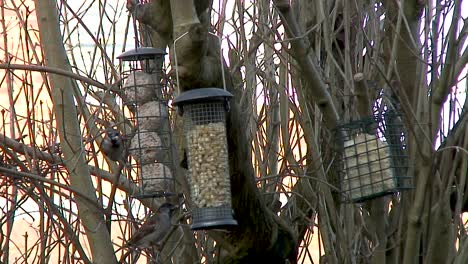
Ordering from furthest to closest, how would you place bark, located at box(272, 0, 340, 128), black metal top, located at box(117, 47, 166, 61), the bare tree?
black metal top, located at box(117, 47, 166, 61) → the bare tree → bark, located at box(272, 0, 340, 128)

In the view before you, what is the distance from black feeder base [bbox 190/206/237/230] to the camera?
12.7 feet

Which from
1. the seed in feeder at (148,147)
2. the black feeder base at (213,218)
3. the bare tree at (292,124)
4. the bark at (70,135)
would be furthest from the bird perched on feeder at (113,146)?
the black feeder base at (213,218)

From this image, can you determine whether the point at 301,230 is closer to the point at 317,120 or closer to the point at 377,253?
the point at 317,120

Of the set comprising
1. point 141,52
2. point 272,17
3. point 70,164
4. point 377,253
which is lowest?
point 377,253

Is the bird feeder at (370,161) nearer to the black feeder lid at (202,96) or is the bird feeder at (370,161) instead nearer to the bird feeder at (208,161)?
the bird feeder at (208,161)

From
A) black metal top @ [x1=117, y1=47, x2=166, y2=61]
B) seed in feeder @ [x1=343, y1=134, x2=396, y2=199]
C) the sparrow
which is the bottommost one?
the sparrow

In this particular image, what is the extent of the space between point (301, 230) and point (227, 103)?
6.51 ft

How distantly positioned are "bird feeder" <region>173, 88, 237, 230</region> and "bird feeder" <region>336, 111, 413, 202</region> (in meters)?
0.71

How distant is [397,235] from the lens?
4770 mm

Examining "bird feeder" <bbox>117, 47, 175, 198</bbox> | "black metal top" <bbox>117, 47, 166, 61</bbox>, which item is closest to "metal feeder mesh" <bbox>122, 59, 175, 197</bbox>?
"bird feeder" <bbox>117, 47, 175, 198</bbox>

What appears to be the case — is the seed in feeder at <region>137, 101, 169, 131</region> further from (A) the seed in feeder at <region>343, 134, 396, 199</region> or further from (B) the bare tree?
A: (A) the seed in feeder at <region>343, 134, 396, 199</region>

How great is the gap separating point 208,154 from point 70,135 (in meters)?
1.03

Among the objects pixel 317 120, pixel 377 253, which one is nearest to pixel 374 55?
pixel 317 120

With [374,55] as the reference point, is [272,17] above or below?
above
